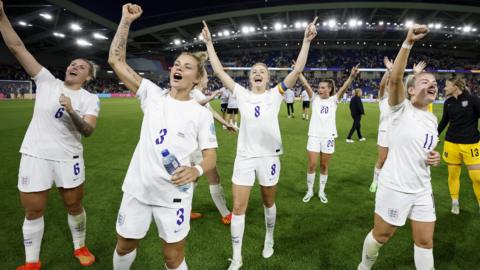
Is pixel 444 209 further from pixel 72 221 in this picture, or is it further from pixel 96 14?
pixel 96 14

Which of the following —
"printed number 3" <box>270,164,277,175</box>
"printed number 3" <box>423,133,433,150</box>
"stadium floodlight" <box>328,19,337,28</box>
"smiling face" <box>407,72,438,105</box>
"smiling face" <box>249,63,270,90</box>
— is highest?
"stadium floodlight" <box>328,19,337,28</box>

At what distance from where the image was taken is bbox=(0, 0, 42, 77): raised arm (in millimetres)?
3129

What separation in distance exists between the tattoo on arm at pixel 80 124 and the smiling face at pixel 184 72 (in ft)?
4.43

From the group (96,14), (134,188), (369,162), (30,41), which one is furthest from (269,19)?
(134,188)

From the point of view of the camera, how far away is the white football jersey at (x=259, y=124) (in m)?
3.89

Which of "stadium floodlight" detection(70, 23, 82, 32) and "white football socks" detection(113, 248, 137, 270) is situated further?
"stadium floodlight" detection(70, 23, 82, 32)

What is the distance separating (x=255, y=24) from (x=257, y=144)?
169ft

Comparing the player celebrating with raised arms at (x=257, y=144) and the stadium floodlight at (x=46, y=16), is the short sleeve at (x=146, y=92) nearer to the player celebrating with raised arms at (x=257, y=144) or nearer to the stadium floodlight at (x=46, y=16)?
the player celebrating with raised arms at (x=257, y=144)

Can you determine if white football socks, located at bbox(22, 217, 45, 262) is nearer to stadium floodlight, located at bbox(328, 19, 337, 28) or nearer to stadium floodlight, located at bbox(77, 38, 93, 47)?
stadium floodlight, located at bbox(328, 19, 337, 28)

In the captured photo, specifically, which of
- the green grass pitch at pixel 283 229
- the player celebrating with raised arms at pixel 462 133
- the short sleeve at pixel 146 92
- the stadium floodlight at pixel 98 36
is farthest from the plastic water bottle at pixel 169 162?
the stadium floodlight at pixel 98 36

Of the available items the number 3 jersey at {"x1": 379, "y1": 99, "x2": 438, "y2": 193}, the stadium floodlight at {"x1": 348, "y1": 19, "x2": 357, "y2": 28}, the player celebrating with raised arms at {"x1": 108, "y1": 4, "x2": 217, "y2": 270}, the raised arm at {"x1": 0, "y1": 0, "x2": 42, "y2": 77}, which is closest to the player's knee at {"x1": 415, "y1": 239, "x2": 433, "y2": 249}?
the number 3 jersey at {"x1": 379, "y1": 99, "x2": 438, "y2": 193}

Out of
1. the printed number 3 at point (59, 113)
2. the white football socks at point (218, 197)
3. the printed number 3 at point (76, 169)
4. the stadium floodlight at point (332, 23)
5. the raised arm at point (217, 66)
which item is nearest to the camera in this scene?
the printed number 3 at point (59, 113)

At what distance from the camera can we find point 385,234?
121 inches

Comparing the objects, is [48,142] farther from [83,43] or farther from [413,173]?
[83,43]
